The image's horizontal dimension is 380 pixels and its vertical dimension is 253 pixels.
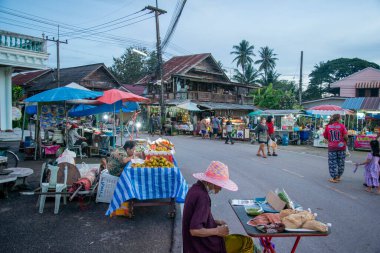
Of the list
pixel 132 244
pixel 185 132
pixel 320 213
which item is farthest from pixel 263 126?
pixel 185 132

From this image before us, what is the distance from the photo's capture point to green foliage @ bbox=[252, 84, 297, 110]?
38.2m

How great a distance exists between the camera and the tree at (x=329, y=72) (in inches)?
2004

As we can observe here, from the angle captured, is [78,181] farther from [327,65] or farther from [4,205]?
[327,65]

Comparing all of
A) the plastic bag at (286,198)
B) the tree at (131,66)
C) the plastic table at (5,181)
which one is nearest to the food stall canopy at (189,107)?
the plastic table at (5,181)

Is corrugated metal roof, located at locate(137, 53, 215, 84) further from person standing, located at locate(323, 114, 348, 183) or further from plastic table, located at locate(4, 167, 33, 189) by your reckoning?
plastic table, located at locate(4, 167, 33, 189)

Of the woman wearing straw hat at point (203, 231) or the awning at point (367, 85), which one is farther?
the awning at point (367, 85)

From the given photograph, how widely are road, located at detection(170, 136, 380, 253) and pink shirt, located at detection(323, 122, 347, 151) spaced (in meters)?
1.07

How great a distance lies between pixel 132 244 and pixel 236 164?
25.2ft

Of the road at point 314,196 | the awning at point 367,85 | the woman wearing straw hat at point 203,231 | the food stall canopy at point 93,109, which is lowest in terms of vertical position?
the road at point 314,196

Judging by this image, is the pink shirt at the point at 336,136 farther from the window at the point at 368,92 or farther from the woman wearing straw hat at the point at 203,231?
the window at the point at 368,92

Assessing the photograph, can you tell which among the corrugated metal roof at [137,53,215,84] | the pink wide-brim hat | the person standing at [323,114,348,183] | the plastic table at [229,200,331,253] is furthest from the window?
the pink wide-brim hat

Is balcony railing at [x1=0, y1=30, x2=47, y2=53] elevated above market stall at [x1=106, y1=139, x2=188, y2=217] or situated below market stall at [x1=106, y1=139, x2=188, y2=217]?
above

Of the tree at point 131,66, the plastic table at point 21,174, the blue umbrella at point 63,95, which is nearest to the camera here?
the plastic table at point 21,174

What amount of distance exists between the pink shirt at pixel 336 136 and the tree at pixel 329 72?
45.6 m
